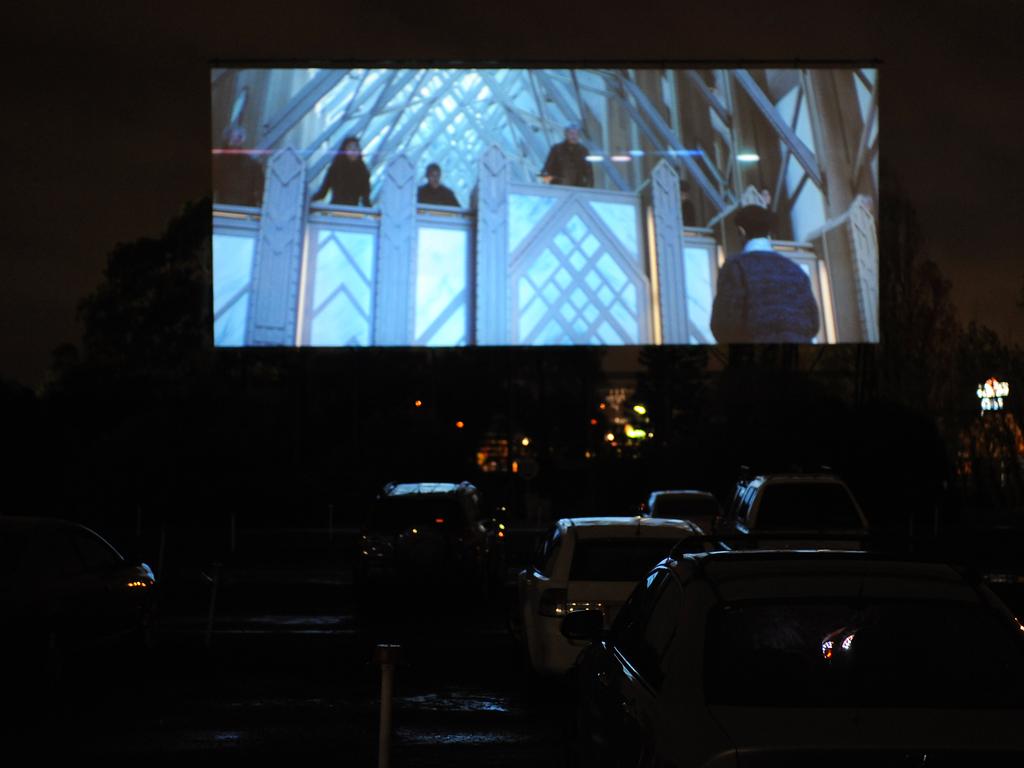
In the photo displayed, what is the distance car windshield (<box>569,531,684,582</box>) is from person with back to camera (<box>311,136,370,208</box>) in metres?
21.0

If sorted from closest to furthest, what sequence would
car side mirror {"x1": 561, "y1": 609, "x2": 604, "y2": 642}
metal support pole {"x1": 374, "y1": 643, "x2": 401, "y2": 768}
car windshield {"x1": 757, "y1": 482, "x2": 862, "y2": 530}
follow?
metal support pole {"x1": 374, "y1": 643, "x2": 401, "y2": 768} < car side mirror {"x1": 561, "y1": 609, "x2": 604, "y2": 642} < car windshield {"x1": 757, "y1": 482, "x2": 862, "y2": 530}

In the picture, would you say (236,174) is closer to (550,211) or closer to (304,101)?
(304,101)

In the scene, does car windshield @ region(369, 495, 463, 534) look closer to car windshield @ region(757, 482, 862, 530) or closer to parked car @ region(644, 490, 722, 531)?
car windshield @ region(757, 482, 862, 530)

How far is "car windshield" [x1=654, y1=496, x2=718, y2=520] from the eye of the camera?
2645cm

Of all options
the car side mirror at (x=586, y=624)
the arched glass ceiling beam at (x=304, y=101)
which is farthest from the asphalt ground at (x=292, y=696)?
the arched glass ceiling beam at (x=304, y=101)

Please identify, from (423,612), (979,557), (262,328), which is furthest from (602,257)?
(423,612)

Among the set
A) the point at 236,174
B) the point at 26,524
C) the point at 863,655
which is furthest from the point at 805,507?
the point at 236,174

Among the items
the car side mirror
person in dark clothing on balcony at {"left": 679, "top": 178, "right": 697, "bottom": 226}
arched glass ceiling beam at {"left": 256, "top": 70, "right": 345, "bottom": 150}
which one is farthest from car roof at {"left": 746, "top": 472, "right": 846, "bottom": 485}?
arched glass ceiling beam at {"left": 256, "top": 70, "right": 345, "bottom": 150}

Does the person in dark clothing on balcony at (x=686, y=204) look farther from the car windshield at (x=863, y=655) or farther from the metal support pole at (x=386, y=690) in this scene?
the car windshield at (x=863, y=655)

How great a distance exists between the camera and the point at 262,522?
45250mm

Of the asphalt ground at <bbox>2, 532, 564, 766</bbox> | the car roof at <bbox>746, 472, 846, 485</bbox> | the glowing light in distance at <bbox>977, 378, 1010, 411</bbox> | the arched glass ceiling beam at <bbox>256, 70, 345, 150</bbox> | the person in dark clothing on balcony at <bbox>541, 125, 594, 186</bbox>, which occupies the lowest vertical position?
the asphalt ground at <bbox>2, 532, 564, 766</bbox>

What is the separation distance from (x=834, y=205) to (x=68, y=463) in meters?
27.6

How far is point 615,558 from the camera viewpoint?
441 inches

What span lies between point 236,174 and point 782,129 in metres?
12.1
